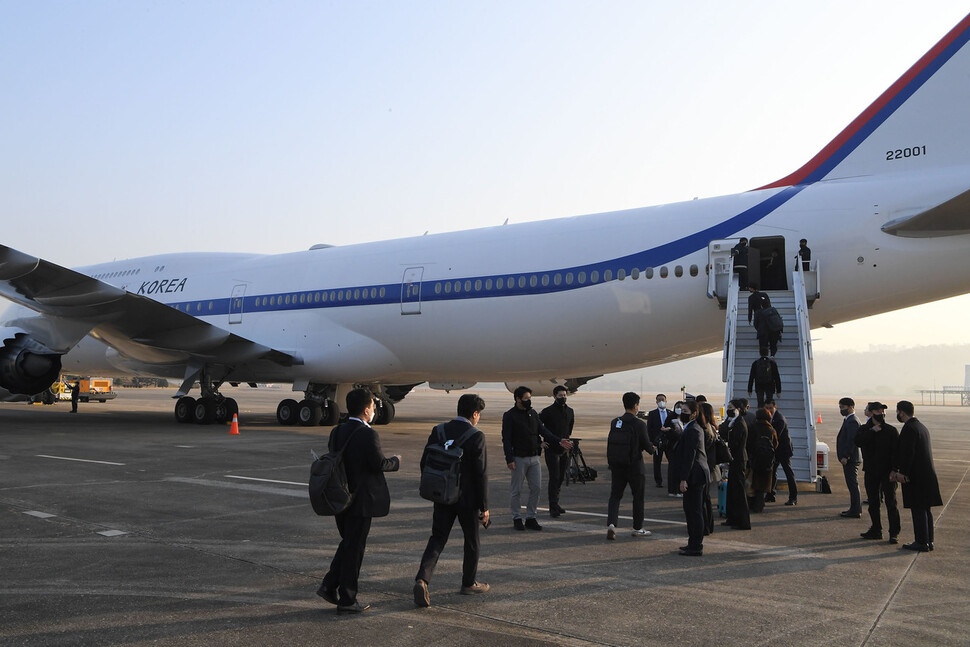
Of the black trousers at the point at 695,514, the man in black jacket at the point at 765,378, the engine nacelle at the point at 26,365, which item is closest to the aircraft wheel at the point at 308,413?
the engine nacelle at the point at 26,365

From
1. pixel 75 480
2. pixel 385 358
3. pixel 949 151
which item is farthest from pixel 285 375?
pixel 949 151

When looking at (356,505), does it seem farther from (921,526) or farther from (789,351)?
(789,351)

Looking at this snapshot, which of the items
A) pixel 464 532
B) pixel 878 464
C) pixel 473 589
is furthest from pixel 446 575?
pixel 878 464

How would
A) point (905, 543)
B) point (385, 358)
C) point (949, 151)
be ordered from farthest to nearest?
point (385, 358)
point (949, 151)
point (905, 543)

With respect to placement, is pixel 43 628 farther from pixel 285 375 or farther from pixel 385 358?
pixel 285 375

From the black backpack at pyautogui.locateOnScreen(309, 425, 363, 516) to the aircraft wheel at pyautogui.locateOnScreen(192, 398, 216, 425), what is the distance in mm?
17528

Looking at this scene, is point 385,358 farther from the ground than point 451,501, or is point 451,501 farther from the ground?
point 385,358

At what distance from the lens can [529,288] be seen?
16641 millimetres

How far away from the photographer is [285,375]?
69.6 feet

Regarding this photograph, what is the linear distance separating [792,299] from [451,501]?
1041 cm

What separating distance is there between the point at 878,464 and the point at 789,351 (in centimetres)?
544

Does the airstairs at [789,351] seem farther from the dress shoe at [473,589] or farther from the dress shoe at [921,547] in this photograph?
the dress shoe at [473,589]

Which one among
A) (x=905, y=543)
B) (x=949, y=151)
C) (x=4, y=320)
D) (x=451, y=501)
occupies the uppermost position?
(x=949, y=151)

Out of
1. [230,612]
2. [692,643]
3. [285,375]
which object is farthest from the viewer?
[285,375]
